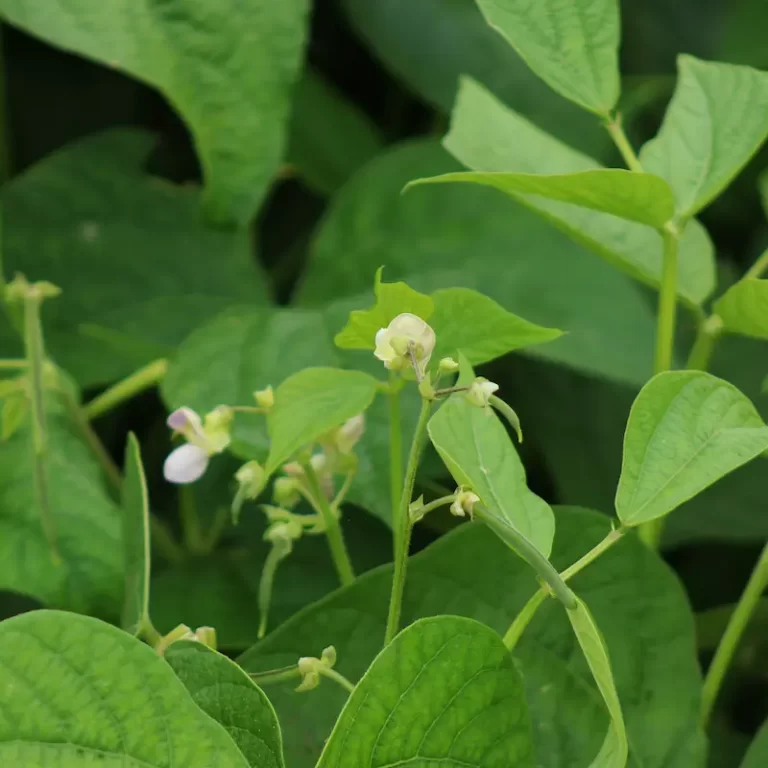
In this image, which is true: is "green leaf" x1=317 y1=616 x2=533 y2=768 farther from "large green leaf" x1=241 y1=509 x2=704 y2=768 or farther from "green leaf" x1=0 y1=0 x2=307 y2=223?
"green leaf" x1=0 y1=0 x2=307 y2=223

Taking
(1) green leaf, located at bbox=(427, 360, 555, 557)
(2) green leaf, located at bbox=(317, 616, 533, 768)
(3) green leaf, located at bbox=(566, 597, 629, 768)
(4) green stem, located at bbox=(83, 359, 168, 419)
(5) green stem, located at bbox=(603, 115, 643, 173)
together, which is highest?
(5) green stem, located at bbox=(603, 115, 643, 173)

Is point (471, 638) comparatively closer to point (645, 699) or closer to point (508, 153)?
point (645, 699)

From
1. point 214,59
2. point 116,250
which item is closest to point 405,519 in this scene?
point 214,59

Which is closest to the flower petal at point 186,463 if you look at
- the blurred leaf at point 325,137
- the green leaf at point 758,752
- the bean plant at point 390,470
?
the bean plant at point 390,470

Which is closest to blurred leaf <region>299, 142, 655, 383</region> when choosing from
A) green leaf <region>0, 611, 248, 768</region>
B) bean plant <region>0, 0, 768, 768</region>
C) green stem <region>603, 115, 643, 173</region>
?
bean plant <region>0, 0, 768, 768</region>

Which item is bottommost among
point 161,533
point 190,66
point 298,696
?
point 161,533

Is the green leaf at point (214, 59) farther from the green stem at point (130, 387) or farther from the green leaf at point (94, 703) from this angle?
the green leaf at point (94, 703)

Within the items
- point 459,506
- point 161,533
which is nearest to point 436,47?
point 161,533

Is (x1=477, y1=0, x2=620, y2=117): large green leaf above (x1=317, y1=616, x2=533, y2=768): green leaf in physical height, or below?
above
